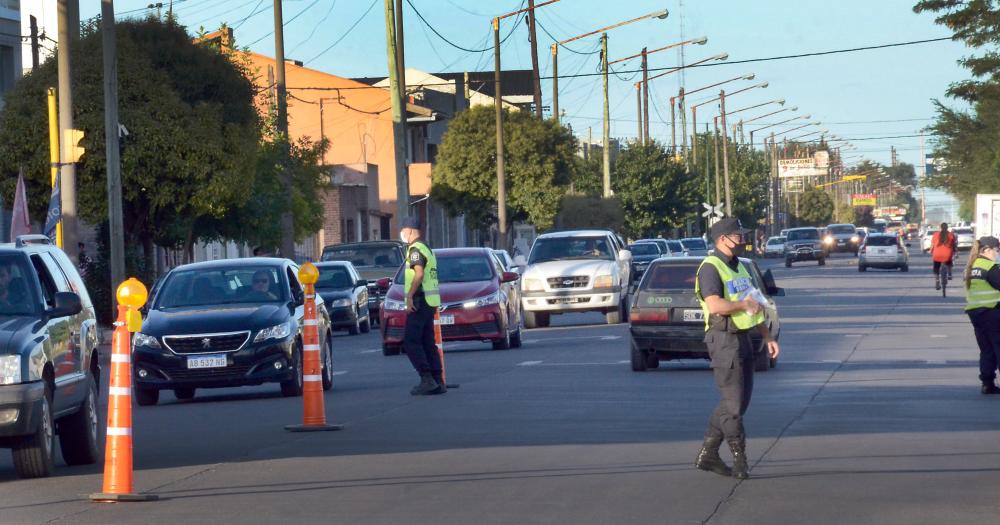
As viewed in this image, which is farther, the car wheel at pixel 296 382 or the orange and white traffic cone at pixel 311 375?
the car wheel at pixel 296 382

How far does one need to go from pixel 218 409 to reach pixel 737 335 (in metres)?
7.79

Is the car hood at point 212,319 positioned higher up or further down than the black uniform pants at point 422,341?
higher up

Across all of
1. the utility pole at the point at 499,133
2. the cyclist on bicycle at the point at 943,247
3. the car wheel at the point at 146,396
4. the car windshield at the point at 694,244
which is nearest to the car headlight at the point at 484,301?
the car wheel at the point at 146,396

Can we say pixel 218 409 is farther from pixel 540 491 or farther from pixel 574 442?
pixel 540 491

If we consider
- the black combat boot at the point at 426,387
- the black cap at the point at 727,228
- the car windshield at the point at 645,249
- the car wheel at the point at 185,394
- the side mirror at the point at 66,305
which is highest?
the black cap at the point at 727,228

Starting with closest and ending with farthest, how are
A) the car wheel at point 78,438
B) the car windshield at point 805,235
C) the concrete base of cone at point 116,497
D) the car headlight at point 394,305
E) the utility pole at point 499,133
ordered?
the concrete base of cone at point 116,497 < the car wheel at point 78,438 < the car headlight at point 394,305 < the utility pole at point 499,133 < the car windshield at point 805,235

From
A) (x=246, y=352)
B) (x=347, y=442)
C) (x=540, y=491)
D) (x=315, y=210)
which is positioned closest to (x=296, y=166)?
(x=315, y=210)

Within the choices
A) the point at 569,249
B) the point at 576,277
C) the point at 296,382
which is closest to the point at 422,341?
the point at 296,382

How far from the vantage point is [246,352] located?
718 inches

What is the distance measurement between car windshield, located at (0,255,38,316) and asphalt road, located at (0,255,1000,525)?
1159mm

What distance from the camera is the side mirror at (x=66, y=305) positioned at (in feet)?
40.1

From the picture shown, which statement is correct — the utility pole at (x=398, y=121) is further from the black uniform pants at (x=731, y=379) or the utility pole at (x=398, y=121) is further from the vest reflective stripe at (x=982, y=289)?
the black uniform pants at (x=731, y=379)

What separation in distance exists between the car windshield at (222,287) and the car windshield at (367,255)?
21.3 meters

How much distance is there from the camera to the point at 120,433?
35.0ft
